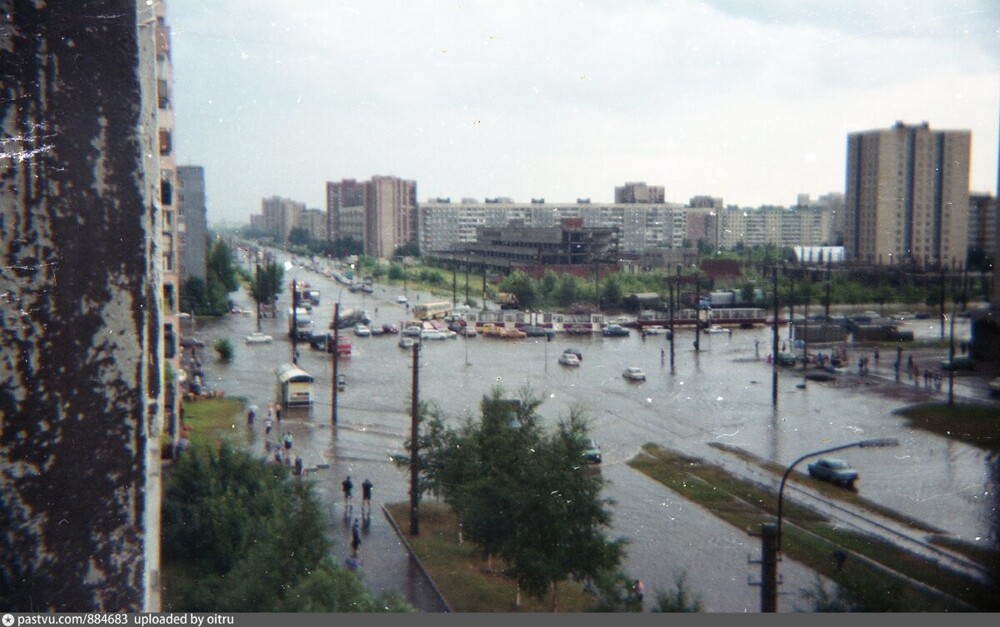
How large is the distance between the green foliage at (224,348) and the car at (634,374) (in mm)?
2835

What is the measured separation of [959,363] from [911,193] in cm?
65

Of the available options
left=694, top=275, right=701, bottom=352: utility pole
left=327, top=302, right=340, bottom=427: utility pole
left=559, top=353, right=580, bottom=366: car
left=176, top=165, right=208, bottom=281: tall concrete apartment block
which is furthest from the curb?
left=694, top=275, right=701, bottom=352: utility pole

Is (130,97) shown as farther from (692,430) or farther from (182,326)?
(182,326)

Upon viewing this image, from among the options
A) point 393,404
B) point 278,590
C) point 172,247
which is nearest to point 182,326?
point 172,247

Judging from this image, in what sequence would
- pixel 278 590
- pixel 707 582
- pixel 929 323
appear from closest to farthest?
pixel 278 590 < pixel 707 582 < pixel 929 323

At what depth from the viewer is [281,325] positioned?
18.0ft

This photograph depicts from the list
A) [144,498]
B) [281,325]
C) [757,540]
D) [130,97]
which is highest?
[130,97]

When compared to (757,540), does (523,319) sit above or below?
above

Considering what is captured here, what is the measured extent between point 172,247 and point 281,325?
1274mm

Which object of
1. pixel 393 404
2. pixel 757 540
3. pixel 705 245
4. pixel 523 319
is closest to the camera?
pixel 757 540

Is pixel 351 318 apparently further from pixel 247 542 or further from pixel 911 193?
pixel 911 193

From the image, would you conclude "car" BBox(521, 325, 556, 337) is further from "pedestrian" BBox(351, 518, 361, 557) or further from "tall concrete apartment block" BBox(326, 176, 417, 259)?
"pedestrian" BBox(351, 518, 361, 557)

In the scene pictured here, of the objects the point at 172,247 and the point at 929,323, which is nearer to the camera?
the point at 929,323

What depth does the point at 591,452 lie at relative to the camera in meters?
3.34
